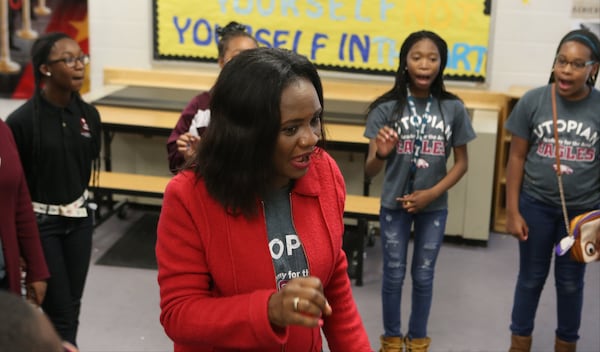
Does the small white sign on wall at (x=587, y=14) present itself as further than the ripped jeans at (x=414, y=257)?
Yes

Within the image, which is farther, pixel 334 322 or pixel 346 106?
pixel 346 106

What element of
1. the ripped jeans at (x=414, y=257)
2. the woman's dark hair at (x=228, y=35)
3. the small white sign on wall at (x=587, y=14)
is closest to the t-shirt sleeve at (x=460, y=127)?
the ripped jeans at (x=414, y=257)

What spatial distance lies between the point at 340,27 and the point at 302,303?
155 inches

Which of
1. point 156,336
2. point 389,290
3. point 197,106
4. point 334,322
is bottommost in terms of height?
point 156,336

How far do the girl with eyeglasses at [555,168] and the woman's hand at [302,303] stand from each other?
6.17 ft

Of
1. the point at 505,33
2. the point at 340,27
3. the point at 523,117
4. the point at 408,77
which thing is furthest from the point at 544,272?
the point at 340,27

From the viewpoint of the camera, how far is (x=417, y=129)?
2.97 meters

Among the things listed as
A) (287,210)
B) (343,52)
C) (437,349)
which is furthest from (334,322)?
(343,52)

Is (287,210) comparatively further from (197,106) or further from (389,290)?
(389,290)

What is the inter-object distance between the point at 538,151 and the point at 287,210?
1.71 m

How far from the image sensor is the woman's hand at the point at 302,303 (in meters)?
1.23

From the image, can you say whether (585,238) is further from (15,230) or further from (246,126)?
(15,230)

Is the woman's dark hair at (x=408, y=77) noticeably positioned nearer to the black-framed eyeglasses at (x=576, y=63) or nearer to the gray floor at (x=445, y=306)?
the black-framed eyeglasses at (x=576, y=63)

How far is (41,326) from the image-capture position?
839mm
